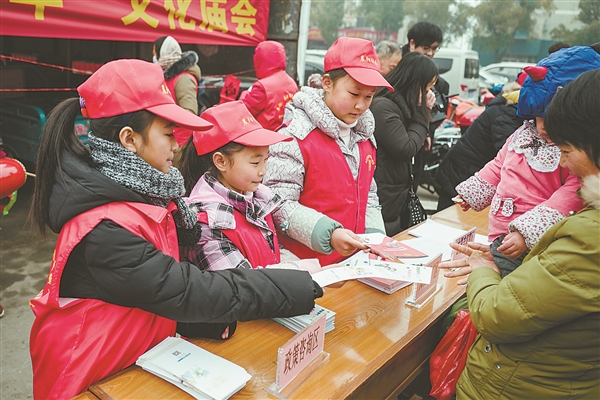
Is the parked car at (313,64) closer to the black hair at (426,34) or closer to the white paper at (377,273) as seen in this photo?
the black hair at (426,34)

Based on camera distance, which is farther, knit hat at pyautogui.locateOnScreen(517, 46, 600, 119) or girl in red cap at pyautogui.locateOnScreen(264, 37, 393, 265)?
girl in red cap at pyautogui.locateOnScreen(264, 37, 393, 265)

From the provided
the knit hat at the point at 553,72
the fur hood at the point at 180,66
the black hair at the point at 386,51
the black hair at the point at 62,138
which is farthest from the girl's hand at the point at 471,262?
the fur hood at the point at 180,66

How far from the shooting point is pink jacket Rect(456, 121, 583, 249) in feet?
5.21

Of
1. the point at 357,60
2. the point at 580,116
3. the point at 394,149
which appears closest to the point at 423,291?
the point at 580,116

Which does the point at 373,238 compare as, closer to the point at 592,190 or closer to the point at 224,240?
the point at 224,240

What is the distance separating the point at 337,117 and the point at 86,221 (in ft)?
4.04

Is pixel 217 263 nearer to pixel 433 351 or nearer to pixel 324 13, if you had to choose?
pixel 433 351

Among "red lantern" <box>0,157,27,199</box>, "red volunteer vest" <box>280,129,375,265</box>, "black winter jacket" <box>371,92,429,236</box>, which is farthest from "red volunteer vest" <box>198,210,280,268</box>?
"red lantern" <box>0,157,27,199</box>

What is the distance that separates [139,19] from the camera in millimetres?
4340

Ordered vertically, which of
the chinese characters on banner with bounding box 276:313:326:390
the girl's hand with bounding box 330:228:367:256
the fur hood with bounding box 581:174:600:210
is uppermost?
the fur hood with bounding box 581:174:600:210

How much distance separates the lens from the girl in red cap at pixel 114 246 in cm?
122

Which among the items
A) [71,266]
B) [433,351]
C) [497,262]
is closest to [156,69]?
[71,266]

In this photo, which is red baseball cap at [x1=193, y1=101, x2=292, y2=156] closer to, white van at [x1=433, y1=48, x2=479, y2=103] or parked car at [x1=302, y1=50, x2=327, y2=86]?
parked car at [x1=302, y1=50, x2=327, y2=86]

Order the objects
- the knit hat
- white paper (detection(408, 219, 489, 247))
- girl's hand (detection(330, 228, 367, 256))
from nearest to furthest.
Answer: the knit hat
girl's hand (detection(330, 228, 367, 256))
white paper (detection(408, 219, 489, 247))
